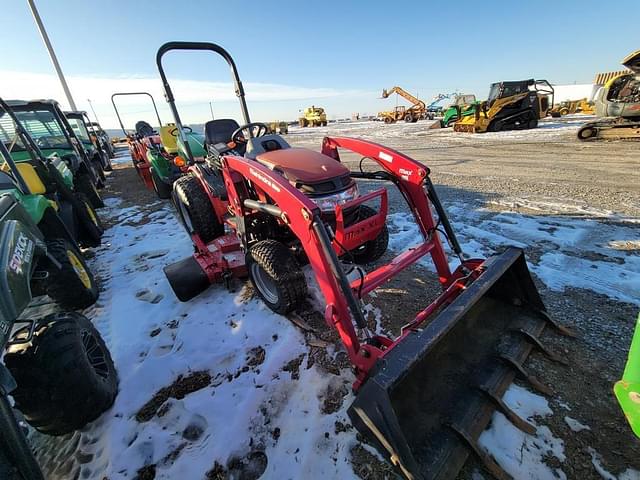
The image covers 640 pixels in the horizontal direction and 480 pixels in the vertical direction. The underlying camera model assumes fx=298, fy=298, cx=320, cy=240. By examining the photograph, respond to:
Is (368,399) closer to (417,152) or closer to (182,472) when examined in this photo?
(182,472)

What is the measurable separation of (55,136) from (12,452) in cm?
815

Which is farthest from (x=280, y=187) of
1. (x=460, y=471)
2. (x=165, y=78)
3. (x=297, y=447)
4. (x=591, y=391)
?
(x=165, y=78)

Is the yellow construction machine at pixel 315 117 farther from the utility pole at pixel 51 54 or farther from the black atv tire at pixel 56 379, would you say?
the black atv tire at pixel 56 379

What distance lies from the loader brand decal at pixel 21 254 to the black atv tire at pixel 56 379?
35cm

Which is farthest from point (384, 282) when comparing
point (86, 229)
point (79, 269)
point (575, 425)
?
point (86, 229)

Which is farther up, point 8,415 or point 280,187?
point 280,187

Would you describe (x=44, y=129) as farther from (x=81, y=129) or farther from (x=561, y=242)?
(x=561, y=242)

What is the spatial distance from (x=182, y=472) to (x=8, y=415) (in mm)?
869

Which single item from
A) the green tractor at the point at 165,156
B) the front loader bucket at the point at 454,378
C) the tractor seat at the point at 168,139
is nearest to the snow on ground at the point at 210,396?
the front loader bucket at the point at 454,378

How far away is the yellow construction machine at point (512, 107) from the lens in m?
12.4

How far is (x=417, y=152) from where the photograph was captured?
10531mm

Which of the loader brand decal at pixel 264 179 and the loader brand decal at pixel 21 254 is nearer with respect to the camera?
the loader brand decal at pixel 21 254

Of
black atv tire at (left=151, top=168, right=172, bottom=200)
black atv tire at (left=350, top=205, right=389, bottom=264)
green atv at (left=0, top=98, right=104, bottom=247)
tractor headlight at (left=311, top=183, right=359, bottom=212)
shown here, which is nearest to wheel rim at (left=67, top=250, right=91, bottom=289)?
green atv at (left=0, top=98, right=104, bottom=247)

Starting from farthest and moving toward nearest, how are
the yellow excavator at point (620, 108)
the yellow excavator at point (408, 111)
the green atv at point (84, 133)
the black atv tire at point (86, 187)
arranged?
the yellow excavator at point (408, 111) → the green atv at point (84, 133) → the yellow excavator at point (620, 108) → the black atv tire at point (86, 187)
